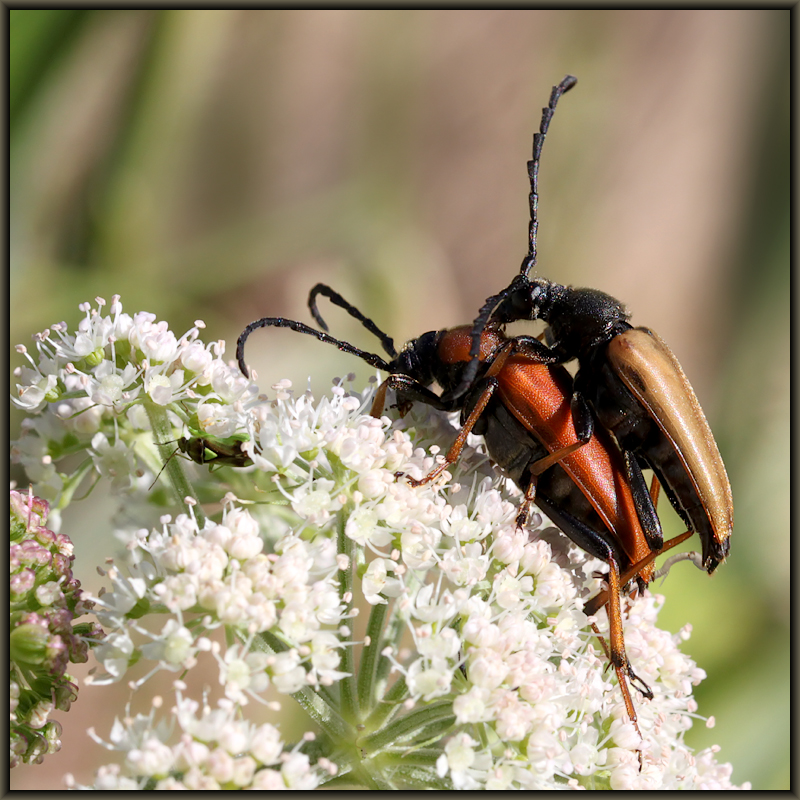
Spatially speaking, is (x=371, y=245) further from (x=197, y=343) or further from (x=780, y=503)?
(x=780, y=503)

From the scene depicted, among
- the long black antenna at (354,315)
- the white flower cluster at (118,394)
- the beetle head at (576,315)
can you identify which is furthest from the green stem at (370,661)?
the beetle head at (576,315)

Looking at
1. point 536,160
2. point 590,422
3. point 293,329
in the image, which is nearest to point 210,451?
point 293,329

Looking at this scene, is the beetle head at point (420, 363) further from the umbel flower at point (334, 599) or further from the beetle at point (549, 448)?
the umbel flower at point (334, 599)

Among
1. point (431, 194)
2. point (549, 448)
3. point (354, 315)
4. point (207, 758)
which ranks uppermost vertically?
point (431, 194)

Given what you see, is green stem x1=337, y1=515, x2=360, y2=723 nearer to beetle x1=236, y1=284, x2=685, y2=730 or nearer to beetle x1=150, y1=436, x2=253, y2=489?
beetle x1=236, y1=284, x2=685, y2=730

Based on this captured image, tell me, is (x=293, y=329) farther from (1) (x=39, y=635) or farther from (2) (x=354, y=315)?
(1) (x=39, y=635)

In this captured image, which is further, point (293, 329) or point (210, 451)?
point (293, 329)

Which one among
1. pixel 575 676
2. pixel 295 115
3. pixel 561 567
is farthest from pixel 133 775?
pixel 295 115
